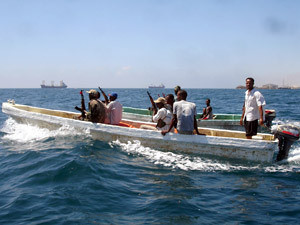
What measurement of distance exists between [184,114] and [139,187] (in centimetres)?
265

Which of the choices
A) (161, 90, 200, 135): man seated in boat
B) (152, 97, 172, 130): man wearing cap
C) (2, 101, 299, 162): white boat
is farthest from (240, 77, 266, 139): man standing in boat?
(152, 97, 172, 130): man wearing cap

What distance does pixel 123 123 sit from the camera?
11.7m

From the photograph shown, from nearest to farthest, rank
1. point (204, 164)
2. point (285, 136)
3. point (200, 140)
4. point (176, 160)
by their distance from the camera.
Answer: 1. point (285, 136)
2. point (204, 164)
3. point (176, 160)
4. point (200, 140)

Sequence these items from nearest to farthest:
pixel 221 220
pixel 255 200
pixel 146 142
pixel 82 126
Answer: pixel 221 220 → pixel 255 200 → pixel 146 142 → pixel 82 126

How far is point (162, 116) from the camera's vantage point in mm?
8938

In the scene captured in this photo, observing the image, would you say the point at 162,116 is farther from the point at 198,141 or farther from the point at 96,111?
the point at 96,111

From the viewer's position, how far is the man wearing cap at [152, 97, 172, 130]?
8898 mm

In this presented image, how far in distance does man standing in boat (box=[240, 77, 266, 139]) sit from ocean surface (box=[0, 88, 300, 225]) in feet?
3.11

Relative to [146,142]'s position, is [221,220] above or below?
below

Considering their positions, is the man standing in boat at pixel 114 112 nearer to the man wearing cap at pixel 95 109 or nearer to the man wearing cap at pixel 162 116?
the man wearing cap at pixel 95 109

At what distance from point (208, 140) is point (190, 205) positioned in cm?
310

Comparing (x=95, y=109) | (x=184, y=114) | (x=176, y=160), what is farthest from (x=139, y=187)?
(x=95, y=109)

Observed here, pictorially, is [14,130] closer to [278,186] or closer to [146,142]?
[146,142]

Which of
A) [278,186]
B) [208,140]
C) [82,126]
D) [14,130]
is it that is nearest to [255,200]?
[278,186]
